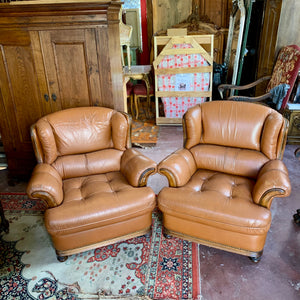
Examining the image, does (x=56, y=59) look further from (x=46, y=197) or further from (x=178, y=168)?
(x=178, y=168)

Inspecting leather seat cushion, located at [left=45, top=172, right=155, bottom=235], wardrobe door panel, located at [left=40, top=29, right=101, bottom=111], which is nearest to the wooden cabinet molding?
wardrobe door panel, located at [left=40, top=29, right=101, bottom=111]

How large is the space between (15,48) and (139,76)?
2186 mm

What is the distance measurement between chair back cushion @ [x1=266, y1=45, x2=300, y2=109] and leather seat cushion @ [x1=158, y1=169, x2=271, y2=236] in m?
1.72

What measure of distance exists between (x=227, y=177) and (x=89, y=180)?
1.08m

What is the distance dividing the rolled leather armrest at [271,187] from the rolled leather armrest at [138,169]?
0.73 metres

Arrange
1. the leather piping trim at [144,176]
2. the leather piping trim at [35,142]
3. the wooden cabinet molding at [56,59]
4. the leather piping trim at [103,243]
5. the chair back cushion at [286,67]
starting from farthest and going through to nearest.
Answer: the chair back cushion at [286,67], the wooden cabinet molding at [56,59], the leather piping trim at [35,142], the leather piping trim at [144,176], the leather piping trim at [103,243]

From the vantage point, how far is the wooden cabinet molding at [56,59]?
7.83 ft

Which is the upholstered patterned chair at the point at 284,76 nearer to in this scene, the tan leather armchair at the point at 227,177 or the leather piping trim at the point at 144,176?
the tan leather armchair at the point at 227,177

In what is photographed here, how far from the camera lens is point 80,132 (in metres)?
2.31

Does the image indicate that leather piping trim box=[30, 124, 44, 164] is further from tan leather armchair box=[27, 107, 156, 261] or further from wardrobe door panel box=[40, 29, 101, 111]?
wardrobe door panel box=[40, 29, 101, 111]

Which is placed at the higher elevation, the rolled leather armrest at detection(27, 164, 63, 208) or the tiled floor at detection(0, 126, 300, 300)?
the rolled leather armrest at detection(27, 164, 63, 208)

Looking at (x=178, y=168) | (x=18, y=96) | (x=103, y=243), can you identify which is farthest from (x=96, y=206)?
(x=18, y=96)

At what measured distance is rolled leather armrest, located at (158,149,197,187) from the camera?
201 cm

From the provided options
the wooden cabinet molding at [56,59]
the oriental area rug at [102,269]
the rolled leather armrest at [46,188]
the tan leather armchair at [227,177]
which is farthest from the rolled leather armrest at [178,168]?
the wooden cabinet molding at [56,59]
